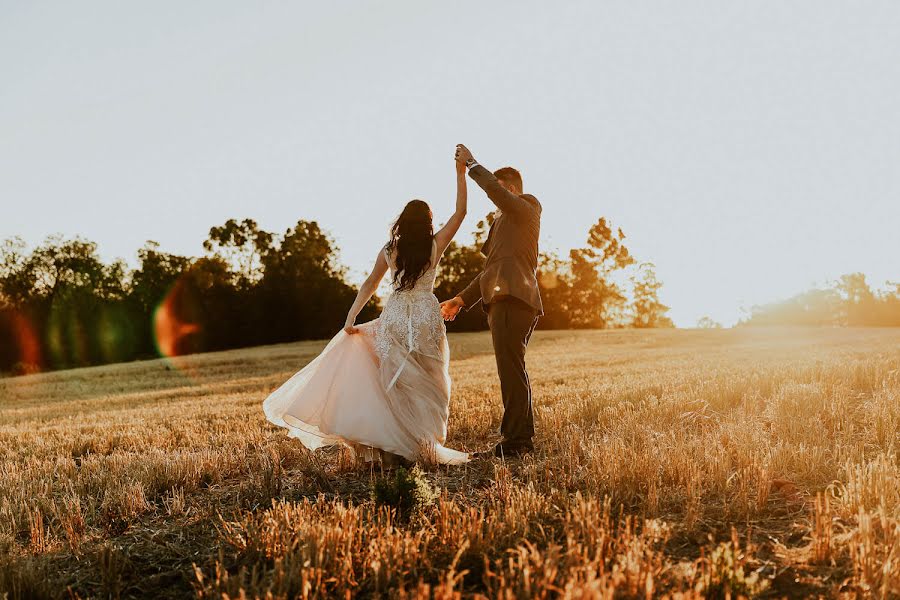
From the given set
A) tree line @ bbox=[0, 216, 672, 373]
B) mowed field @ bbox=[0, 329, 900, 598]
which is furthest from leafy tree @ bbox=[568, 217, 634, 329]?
mowed field @ bbox=[0, 329, 900, 598]

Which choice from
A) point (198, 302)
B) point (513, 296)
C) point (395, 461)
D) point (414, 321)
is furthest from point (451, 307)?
point (198, 302)

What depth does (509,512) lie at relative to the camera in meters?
4.02

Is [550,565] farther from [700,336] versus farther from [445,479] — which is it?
[700,336]

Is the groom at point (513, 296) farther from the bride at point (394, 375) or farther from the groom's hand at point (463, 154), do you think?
the bride at point (394, 375)

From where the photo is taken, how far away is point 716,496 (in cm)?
475

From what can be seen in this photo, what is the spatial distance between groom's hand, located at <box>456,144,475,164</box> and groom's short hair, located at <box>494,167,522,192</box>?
0.49 meters

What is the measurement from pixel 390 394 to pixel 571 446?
1.87 meters

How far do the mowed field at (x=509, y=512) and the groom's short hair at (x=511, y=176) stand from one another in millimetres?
2776

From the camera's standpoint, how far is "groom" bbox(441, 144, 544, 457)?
6668mm

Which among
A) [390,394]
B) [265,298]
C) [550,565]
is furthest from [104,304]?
[550,565]

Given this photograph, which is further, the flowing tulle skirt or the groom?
the groom

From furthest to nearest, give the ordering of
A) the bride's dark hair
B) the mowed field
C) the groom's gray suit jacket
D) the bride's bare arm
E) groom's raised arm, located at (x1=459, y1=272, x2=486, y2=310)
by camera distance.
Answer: groom's raised arm, located at (x1=459, y1=272, x2=486, y2=310) → the bride's bare arm → the groom's gray suit jacket → the bride's dark hair → the mowed field

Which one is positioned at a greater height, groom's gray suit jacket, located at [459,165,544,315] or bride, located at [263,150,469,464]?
groom's gray suit jacket, located at [459,165,544,315]

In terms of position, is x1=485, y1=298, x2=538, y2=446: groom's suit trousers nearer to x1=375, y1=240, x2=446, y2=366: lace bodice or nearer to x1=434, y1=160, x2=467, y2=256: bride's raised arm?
x1=375, y1=240, x2=446, y2=366: lace bodice
